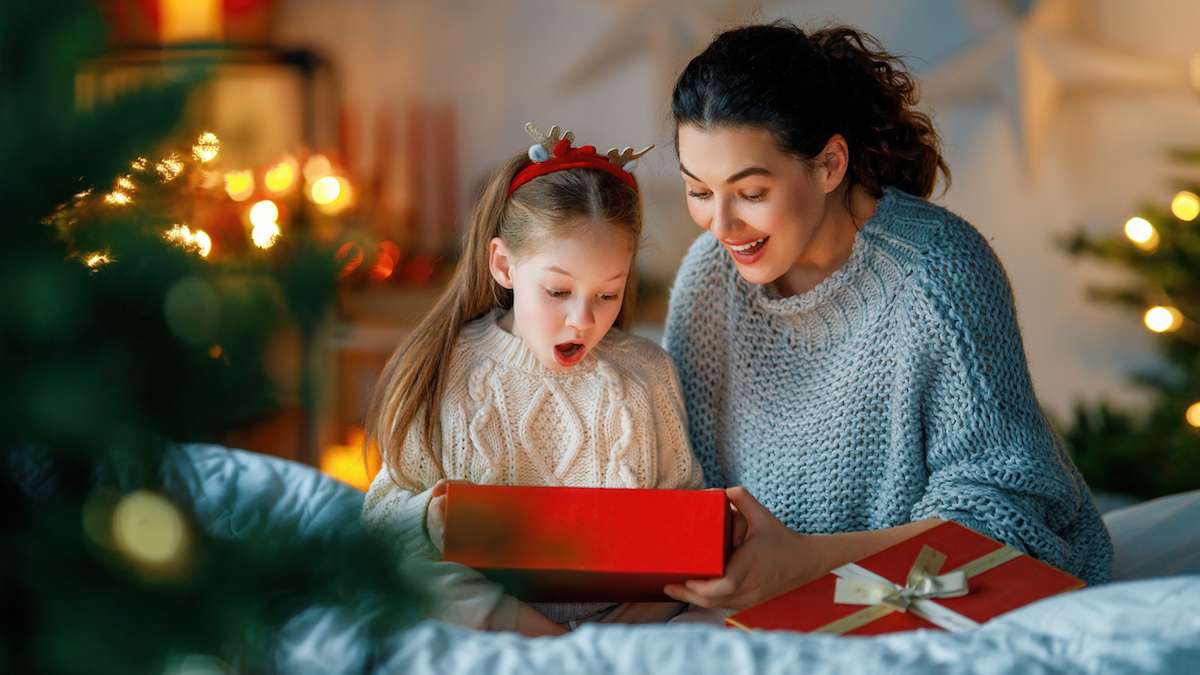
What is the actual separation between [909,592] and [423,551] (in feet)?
2.63

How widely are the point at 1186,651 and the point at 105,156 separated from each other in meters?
0.76

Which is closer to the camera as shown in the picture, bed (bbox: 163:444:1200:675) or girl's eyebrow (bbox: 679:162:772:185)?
bed (bbox: 163:444:1200:675)

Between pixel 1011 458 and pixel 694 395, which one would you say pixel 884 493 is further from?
pixel 694 395

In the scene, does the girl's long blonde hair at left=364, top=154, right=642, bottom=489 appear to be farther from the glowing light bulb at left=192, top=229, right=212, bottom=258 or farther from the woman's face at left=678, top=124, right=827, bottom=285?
the glowing light bulb at left=192, top=229, right=212, bottom=258

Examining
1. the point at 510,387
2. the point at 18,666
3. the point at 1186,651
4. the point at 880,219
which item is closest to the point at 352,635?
the point at 18,666

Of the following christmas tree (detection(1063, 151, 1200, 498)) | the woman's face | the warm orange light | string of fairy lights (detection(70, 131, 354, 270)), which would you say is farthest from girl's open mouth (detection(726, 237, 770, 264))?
the warm orange light

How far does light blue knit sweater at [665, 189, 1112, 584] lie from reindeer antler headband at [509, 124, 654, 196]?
25 centimetres

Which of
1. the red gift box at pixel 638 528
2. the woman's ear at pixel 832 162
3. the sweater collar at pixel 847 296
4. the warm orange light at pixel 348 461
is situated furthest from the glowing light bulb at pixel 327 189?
the red gift box at pixel 638 528

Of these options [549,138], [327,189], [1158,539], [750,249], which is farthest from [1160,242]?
[327,189]

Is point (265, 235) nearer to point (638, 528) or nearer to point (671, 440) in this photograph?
point (638, 528)

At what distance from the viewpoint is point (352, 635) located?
0.43 metres

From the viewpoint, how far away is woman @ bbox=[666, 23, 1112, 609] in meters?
1.46

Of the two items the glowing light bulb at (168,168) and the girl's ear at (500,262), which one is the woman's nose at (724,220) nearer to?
the girl's ear at (500,262)

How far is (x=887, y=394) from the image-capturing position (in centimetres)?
156
